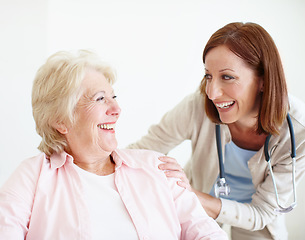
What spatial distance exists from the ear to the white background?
905 millimetres

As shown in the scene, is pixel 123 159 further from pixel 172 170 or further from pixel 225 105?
pixel 225 105

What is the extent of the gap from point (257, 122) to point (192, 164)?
1.52 ft

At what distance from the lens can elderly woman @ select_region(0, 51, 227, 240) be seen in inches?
46.7

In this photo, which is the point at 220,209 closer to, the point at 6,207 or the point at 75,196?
the point at 75,196

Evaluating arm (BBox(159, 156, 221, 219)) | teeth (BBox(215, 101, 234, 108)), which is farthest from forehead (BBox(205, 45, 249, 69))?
arm (BBox(159, 156, 221, 219))

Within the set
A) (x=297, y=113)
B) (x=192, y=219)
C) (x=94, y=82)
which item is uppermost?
(x=94, y=82)

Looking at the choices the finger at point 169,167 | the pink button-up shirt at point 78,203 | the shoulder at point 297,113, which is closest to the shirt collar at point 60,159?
the pink button-up shirt at point 78,203

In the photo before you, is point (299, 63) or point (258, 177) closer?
point (258, 177)

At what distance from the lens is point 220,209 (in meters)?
1.64

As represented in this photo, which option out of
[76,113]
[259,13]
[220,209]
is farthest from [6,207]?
[259,13]

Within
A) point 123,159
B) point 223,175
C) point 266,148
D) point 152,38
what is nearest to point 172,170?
point 123,159

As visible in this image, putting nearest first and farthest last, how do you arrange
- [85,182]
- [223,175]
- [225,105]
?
[85,182] → [225,105] → [223,175]

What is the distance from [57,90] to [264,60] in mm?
837

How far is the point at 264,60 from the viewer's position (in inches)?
55.6
